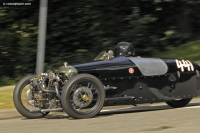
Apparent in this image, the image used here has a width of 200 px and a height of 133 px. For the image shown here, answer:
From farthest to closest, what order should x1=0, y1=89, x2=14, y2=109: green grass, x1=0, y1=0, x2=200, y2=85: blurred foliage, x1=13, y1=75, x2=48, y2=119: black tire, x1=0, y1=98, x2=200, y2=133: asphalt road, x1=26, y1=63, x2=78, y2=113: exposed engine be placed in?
x1=0, y1=0, x2=200, y2=85: blurred foliage, x1=0, y1=89, x2=14, y2=109: green grass, x1=13, y1=75, x2=48, y2=119: black tire, x1=26, y1=63, x2=78, y2=113: exposed engine, x1=0, y1=98, x2=200, y2=133: asphalt road

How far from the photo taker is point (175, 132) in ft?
21.1

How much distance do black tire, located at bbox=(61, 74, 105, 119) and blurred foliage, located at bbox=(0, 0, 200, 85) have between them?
326 inches

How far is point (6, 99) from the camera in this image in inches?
419

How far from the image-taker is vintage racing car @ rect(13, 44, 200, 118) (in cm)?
807

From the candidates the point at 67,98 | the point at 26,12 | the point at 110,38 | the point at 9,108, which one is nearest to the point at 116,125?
the point at 67,98

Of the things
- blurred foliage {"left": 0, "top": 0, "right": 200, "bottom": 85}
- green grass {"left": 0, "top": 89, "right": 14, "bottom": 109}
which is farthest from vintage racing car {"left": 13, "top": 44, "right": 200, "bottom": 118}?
blurred foliage {"left": 0, "top": 0, "right": 200, "bottom": 85}

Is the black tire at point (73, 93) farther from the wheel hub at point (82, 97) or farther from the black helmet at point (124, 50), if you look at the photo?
the black helmet at point (124, 50)

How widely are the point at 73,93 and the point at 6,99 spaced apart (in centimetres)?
315

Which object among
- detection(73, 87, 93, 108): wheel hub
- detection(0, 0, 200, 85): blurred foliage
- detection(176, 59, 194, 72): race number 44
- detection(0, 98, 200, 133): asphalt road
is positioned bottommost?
detection(0, 98, 200, 133): asphalt road

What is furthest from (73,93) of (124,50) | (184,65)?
(184,65)

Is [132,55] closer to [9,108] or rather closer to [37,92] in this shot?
[37,92]

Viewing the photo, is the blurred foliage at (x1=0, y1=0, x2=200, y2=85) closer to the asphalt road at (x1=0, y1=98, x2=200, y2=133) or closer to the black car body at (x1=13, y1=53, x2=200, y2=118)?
the black car body at (x1=13, y1=53, x2=200, y2=118)

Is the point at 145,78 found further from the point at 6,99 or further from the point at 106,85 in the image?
the point at 6,99

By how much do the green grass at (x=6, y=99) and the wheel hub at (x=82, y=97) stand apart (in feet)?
8.53
